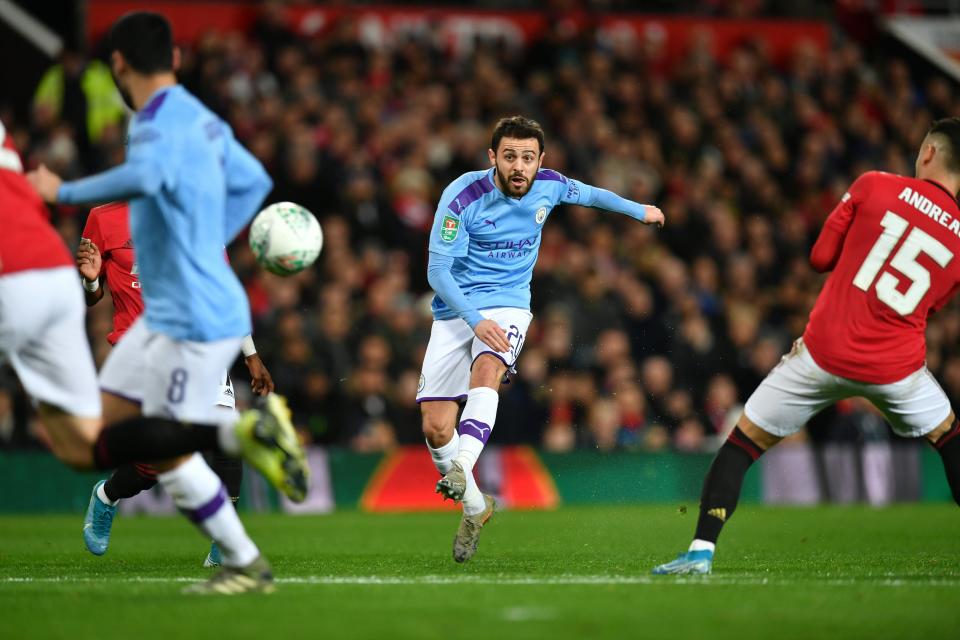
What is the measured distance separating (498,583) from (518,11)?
15280mm

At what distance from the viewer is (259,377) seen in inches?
329

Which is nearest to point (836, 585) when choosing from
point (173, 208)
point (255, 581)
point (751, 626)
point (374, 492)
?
point (751, 626)

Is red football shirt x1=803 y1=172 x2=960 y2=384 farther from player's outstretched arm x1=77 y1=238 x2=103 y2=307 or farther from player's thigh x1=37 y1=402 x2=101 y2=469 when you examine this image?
player's outstretched arm x1=77 y1=238 x2=103 y2=307

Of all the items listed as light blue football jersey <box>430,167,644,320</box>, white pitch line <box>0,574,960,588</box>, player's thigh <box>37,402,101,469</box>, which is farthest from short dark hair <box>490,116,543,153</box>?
player's thigh <box>37,402,101,469</box>

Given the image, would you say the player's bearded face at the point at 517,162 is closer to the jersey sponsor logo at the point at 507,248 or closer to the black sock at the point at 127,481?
the jersey sponsor logo at the point at 507,248

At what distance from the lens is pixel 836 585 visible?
271 inches

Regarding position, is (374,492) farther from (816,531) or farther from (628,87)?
(628,87)

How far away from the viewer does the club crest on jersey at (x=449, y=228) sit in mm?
8578

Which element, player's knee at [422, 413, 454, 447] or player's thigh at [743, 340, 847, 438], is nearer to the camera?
player's thigh at [743, 340, 847, 438]

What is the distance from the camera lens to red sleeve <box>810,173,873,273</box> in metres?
7.23

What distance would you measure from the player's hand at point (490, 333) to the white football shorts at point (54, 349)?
2.69 meters

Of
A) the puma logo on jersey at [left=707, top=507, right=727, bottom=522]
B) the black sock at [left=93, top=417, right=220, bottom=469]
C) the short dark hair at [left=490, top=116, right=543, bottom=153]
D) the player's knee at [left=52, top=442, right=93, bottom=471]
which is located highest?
the short dark hair at [left=490, top=116, right=543, bottom=153]

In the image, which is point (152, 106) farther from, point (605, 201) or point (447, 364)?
point (605, 201)

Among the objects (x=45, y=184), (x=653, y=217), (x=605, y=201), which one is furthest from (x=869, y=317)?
(x=45, y=184)
